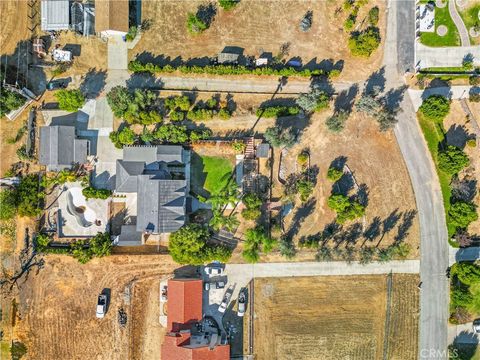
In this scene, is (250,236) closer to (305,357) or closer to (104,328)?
(305,357)

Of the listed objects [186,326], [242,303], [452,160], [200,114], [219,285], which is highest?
[200,114]

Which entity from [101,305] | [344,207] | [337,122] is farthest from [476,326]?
[101,305]

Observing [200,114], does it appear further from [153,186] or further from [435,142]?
[435,142]

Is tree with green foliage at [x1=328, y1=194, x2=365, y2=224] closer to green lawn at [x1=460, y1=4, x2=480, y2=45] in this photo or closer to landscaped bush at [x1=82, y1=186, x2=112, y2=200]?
green lawn at [x1=460, y1=4, x2=480, y2=45]

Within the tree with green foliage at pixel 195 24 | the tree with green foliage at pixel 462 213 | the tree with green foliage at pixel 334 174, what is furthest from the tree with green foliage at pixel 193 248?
the tree with green foliage at pixel 462 213

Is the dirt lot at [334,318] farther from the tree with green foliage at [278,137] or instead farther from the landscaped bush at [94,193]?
the landscaped bush at [94,193]

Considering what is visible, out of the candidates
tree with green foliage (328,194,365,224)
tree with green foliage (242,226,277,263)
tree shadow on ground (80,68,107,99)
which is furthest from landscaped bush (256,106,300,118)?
tree shadow on ground (80,68,107,99)
